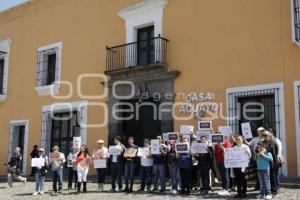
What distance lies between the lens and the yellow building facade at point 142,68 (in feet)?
42.5

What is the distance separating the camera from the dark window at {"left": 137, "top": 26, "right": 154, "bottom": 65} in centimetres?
1589

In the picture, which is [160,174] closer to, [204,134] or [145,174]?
[145,174]

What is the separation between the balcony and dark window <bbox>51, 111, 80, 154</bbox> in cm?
268

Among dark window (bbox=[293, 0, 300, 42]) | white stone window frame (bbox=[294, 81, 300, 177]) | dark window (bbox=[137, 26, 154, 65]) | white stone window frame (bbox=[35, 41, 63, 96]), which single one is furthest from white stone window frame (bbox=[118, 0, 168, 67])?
white stone window frame (bbox=[294, 81, 300, 177])

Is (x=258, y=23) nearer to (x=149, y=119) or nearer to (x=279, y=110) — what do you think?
(x=279, y=110)

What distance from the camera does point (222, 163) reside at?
11.3 m

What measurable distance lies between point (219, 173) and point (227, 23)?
4736mm

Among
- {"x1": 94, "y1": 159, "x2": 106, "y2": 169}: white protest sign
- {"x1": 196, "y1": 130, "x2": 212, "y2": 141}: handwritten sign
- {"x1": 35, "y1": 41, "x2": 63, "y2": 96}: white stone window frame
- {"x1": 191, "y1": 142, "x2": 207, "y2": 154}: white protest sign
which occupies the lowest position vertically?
{"x1": 94, "y1": 159, "x2": 106, "y2": 169}: white protest sign

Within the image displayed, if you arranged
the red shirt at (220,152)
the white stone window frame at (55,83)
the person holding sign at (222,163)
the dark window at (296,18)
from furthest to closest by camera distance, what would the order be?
the white stone window frame at (55,83)
the dark window at (296,18)
the red shirt at (220,152)
the person holding sign at (222,163)

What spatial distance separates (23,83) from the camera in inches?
779

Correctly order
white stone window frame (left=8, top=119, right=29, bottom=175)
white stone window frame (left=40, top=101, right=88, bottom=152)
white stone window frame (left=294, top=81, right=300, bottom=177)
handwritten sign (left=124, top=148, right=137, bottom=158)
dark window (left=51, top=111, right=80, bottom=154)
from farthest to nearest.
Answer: white stone window frame (left=8, top=119, right=29, bottom=175) → dark window (left=51, top=111, right=80, bottom=154) → white stone window frame (left=40, top=101, right=88, bottom=152) → handwritten sign (left=124, top=148, right=137, bottom=158) → white stone window frame (left=294, top=81, right=300, bottom=177)

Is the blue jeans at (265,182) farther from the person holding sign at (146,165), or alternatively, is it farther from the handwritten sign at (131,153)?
the handwritten sign at (131,153)

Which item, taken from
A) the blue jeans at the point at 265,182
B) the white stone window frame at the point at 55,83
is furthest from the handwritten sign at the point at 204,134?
the white stone window frame at the point at 55,83

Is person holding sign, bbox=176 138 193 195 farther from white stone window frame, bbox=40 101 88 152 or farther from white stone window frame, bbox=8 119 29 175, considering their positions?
white stone window frame, bbox=8 119 29 175
